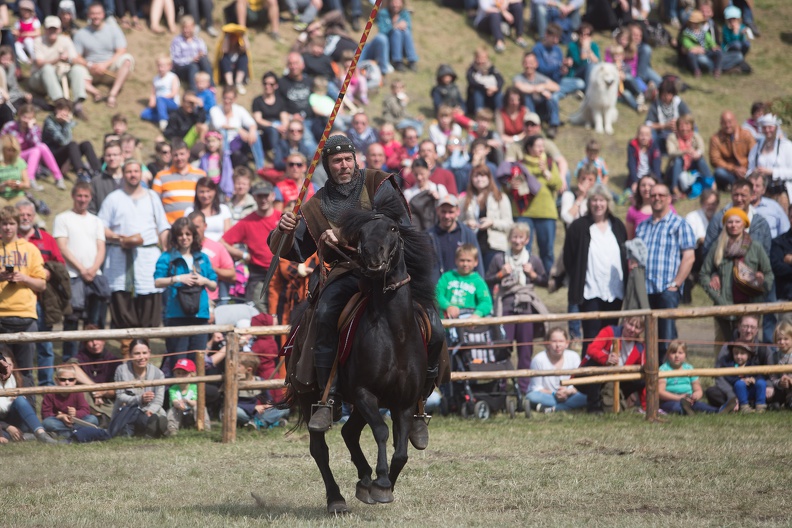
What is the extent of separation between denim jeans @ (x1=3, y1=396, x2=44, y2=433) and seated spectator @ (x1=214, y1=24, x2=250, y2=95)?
9.07m

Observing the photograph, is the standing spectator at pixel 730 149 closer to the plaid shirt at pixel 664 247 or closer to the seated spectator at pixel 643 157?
the seated spectator at pixel 643 157

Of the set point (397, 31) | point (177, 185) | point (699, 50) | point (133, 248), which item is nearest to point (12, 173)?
point (133, 248)

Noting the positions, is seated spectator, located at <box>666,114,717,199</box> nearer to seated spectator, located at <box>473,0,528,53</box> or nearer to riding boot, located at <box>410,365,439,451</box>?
seated spectator, located at <box>473,0,528,53</box>

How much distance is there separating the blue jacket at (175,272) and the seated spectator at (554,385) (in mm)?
3426

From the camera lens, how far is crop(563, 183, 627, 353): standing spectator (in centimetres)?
1227

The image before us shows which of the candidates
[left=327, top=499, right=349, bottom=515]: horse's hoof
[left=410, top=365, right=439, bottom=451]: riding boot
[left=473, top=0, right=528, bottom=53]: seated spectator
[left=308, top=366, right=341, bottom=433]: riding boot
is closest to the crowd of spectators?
[left=410, top=365, right=439, bottom=451]: riding boot

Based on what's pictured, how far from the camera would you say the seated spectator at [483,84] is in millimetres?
19125

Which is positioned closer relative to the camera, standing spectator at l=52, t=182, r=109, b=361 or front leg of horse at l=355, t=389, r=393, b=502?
front leg of horse at l=355, t=389, r=393, b=502

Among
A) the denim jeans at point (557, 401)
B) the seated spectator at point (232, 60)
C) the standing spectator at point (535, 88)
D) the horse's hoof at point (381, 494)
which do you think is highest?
the seated spectator at point (232, 60)

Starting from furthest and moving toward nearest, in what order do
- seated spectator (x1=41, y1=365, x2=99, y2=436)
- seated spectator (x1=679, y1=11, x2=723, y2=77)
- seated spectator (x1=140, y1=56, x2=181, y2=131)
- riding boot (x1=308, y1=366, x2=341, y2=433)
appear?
seated spectator (x1=679, y1=11, x2=723, y2=77) < seated spectator (x1=140, y1=56, x2=181, y2=131) < seated spectator (x1=41, y1=365, x2=99, y2=436) < riding boot (x1=308, y1=366, x2=341, y2=433)

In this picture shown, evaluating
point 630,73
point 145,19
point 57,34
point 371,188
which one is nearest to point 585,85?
point 630,73

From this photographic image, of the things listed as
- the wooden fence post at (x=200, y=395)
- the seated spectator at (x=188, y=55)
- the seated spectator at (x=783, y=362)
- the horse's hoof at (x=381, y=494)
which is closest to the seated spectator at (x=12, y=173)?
the wooden fence post at (x=200, y=395)

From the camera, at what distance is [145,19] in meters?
19.3

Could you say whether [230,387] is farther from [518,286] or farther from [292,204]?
[518,286]
